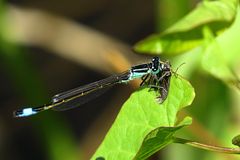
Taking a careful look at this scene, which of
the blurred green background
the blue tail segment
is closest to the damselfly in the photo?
the blue tail segment

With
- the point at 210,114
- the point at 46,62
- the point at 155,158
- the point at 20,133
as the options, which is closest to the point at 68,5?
the point at 46,62

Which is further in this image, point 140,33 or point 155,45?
point 140,33

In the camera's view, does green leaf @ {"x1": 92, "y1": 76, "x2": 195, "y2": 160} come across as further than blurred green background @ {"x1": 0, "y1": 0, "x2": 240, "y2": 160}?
No

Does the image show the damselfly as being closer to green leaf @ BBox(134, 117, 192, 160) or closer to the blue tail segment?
the blue tail segment

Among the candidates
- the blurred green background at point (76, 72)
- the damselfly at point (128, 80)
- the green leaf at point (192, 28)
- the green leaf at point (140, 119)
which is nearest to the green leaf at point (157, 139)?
the green leaf at point (140, 119)

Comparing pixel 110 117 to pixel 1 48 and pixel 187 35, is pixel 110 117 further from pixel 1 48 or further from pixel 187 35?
pixel 187 35

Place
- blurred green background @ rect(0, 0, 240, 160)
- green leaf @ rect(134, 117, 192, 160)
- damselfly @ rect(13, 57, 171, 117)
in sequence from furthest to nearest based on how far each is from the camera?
blurred green background @ rect(0, 0, 240, 160) < damselfly @ rect(13, 57, 171, 117) < green leaf @ rect(134, 117, 192, 160)

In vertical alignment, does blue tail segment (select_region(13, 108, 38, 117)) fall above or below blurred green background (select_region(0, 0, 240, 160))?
below
